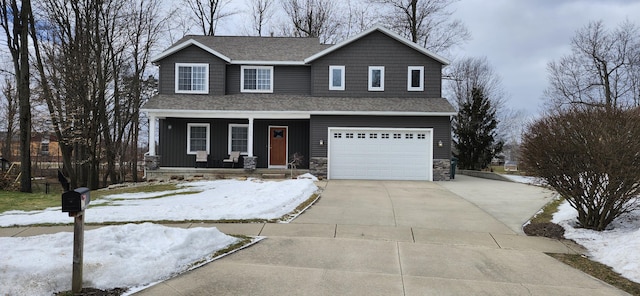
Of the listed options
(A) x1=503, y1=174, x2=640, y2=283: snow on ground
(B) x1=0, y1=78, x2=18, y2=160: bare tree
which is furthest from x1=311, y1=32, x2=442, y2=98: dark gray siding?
(B) x1=0, y1=78, x2=18, y2=160: bare tree

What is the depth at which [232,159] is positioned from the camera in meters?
18.2

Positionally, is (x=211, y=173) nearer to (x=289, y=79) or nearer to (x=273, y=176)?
(x=273, y=176)

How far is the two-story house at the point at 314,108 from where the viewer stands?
1708 centimetres

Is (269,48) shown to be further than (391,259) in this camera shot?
Yes

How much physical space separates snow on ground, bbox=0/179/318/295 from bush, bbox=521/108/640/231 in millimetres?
5445

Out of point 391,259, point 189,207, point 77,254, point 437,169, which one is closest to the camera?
point 77,254

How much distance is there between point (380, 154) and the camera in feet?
56.2

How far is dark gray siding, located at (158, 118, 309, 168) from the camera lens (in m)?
18.7

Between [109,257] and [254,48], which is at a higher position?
[254,48]

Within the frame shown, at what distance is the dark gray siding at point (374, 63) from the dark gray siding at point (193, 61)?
4.59 metres

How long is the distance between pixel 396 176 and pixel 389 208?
24.7 ft

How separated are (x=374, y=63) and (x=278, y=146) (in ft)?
20.0

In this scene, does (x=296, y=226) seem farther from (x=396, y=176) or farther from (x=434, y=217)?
(x=396, y=176)

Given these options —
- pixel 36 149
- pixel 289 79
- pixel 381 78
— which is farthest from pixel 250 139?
pixel 36 149
